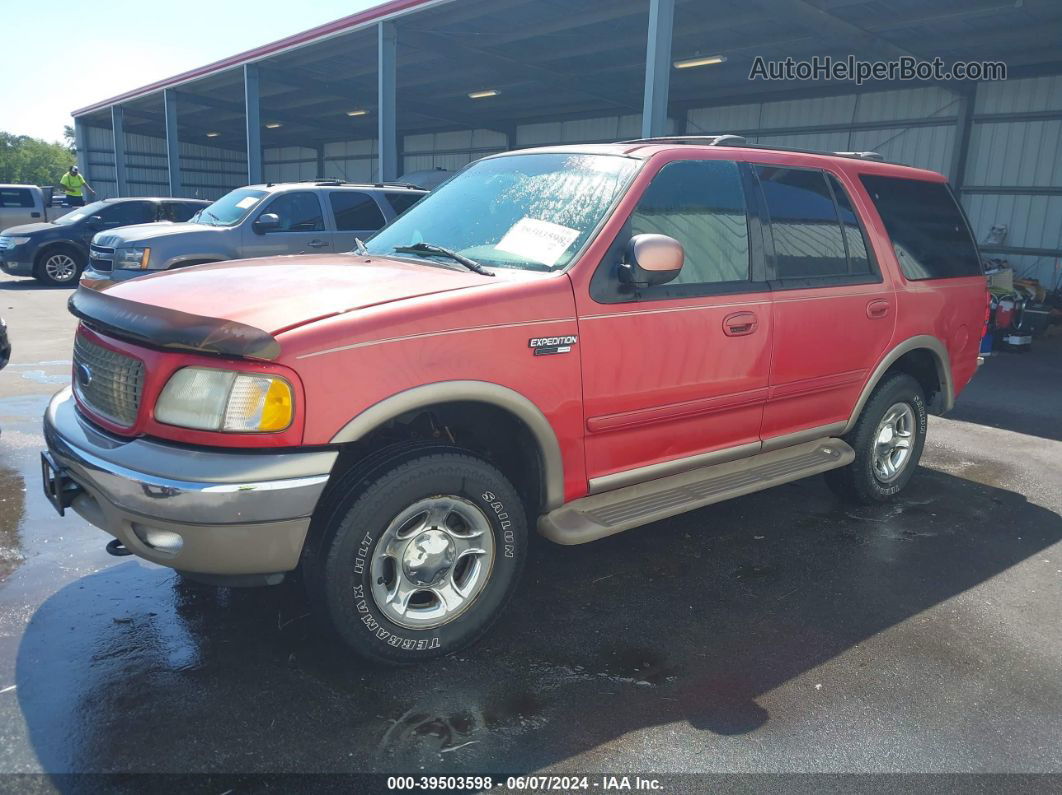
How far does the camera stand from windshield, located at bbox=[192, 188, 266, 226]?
10.2 meters

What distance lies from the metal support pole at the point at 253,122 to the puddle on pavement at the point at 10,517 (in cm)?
1535

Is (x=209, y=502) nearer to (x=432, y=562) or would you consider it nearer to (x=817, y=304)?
(x=432, y=562)

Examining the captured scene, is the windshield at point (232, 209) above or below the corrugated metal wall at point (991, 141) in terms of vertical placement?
below

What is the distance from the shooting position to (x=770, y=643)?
3.25 metres

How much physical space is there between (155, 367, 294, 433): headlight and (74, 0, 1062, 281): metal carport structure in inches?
339

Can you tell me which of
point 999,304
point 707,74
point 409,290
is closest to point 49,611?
point 409,290

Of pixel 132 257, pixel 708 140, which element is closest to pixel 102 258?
pixel 132 257

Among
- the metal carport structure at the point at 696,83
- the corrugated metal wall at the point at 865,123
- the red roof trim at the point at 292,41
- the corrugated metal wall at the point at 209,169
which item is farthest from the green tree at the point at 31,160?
the corrugated metal wall at the point at 865,123

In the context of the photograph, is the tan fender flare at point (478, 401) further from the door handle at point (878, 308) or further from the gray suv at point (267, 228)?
the gray suv at point (267, 228)

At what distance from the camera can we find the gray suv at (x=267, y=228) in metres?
9.84

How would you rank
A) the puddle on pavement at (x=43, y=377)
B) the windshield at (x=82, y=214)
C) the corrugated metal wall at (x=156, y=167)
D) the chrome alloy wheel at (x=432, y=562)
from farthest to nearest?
the corrugated metal wall at (x=156, y=167)
the windshield at (x=82, y=214)
the puddle on pavement at (x=43, y=377)
the chrome alloy wheel at (x=432, y=562)

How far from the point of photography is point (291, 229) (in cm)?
1024

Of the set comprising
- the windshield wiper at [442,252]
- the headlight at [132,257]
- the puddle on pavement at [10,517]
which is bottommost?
the puddle on pavement at [10,517]

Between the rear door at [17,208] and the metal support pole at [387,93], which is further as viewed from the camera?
the rear door at [17,208]
